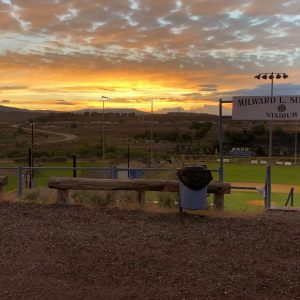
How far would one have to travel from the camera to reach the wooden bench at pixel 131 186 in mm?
9398

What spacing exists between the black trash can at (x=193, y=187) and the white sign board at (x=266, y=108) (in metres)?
3.49

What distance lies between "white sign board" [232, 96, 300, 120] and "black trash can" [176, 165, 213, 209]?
349cm

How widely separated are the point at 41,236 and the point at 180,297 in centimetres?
284

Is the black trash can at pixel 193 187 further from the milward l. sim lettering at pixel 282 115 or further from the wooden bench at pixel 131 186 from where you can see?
the milward l. sim lettering at pixel 282 115

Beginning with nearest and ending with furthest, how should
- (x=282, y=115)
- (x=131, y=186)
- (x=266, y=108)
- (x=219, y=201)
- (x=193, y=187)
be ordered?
1. (x=193, y=187)
2. (x=219, y=201)
3. (x=131, y=186)
4. (x=282, y=115)
5. (x=266, y=108)

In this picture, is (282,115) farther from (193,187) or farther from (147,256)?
(147,256)

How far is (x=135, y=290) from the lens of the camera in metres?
4.79

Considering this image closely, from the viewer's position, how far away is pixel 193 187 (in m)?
8.48

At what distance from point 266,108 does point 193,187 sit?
398 cm

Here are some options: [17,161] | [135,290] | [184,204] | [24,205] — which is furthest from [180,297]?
[17,161]

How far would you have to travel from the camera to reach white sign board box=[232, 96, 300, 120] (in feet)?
37.3

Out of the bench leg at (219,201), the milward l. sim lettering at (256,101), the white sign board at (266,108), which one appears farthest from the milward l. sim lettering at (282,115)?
A: the bench leg at (219,201)

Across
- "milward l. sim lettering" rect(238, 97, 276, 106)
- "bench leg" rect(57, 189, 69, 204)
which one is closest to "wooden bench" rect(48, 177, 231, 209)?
"bench leg" rect(57, 189, 69, 204)

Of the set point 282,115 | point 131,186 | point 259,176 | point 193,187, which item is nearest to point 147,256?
point 193,187
